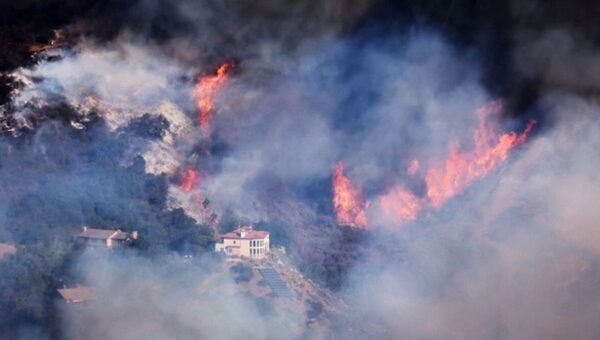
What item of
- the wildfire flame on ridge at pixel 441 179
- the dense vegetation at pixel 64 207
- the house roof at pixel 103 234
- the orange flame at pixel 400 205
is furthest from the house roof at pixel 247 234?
the orange flame at pixel 400 205

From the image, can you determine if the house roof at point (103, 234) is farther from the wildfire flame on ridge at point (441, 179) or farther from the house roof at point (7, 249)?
the wildfire flame on ridge at point (441, 179)

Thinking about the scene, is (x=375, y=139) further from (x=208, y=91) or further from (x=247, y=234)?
(x=208, y=91)

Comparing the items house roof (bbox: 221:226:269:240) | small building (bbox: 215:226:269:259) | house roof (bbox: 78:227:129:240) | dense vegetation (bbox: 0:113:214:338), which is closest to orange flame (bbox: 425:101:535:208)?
house roof (bbox: 221:226:269:240)

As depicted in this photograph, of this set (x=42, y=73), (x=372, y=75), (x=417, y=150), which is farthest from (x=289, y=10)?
(x=42, y=73)

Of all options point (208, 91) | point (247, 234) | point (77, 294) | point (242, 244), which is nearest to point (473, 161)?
point (247, 234)

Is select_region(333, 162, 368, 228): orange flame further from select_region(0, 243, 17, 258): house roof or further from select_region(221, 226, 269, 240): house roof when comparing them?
select_region(0, 243, 17, 258): house roof

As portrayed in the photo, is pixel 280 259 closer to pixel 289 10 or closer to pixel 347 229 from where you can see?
pixel 347 229
